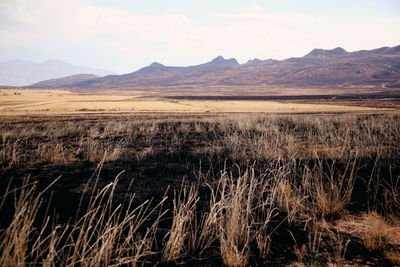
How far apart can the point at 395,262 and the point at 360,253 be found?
310 millimetres

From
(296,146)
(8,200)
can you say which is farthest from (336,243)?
(296,146)

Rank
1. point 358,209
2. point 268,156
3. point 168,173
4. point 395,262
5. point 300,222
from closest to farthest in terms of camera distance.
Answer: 1. point 395,262
2. point 300,222
3. point 358,209
4. point 168,173
5. point 268,156

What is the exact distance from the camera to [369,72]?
463ft

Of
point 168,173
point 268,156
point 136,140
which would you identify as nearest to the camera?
point 168,173

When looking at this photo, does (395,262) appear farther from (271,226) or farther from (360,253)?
(271,226)

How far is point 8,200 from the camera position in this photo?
144 inches

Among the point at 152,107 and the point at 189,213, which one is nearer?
the point at 189,213

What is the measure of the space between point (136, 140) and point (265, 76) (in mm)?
166132

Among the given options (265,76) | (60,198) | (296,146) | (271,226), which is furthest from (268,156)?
(265,76)

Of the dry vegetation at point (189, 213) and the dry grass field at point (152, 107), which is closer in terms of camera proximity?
the dry vegetation at point (189, 213)

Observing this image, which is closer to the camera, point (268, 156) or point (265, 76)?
point (268, 156)

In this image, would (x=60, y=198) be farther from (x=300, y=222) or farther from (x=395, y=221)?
(x=395, y=221)

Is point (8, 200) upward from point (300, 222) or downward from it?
upward

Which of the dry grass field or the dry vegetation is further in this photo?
the dry grass field
